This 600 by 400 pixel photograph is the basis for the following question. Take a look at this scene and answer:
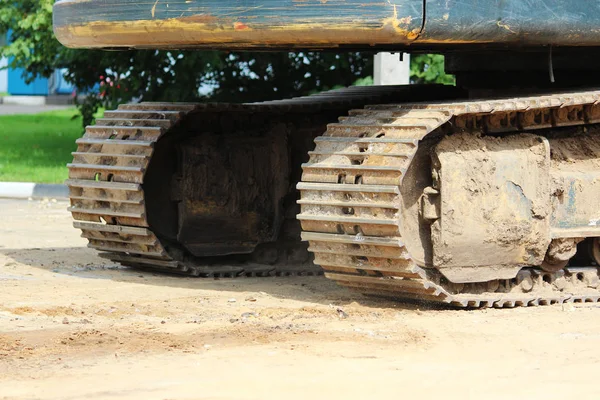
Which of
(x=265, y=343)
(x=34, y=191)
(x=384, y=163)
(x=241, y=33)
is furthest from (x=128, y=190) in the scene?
(x=34, y=191)

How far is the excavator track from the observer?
31.3 feet

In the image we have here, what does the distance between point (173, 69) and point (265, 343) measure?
36.6 ft

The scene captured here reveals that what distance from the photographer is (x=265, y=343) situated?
716 cm

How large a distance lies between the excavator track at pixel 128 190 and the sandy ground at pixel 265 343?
26cm

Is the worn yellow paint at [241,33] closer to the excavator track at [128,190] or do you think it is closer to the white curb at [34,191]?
the excavator track at [128,190]

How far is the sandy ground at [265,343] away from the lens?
240 inches

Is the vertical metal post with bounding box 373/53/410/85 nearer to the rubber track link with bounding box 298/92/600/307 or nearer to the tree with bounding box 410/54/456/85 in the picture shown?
the tree with bounding box 410/54/456/85

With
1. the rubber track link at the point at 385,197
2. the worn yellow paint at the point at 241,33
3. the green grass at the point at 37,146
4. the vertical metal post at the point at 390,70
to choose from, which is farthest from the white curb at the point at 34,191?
the rubber track link at the point at 385,197

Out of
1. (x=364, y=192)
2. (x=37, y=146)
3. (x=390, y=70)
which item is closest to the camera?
(x=364, y=192)

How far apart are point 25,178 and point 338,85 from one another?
4681 mm

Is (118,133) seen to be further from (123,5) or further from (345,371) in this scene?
(345,371)

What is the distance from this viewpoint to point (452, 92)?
437 inches

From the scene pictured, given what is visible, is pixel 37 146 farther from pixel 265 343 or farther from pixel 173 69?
pixel 265 343

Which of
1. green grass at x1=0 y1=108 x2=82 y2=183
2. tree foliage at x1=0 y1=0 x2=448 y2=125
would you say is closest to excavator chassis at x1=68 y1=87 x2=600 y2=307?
green grass at x1=0 y1=108 x2=82 y2=183
